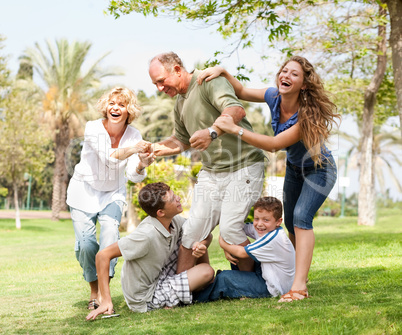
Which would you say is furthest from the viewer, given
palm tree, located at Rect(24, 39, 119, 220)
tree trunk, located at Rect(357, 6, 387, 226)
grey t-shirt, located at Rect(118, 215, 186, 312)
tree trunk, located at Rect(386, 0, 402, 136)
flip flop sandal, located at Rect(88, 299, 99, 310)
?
palm tree, located at Rect(24, 39, 119, 220)

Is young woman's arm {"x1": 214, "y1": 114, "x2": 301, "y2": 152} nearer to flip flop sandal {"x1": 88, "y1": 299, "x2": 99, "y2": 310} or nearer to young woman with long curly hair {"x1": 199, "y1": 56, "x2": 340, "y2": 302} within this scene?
young woman with long curly hair {"x1": 199, "y1": 56, "x2": 340, "y2": 302}

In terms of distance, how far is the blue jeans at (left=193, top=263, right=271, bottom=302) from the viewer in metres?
4.79

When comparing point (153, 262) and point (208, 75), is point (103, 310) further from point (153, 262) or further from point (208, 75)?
point (208, 75)

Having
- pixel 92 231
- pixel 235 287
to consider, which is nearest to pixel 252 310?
pixel 235 287

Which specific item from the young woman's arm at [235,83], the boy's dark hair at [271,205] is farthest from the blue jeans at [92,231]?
the young woman's arm at [235,83]

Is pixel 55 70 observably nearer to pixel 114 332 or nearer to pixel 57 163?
pixel 57 163

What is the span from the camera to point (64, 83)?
99.1 feet

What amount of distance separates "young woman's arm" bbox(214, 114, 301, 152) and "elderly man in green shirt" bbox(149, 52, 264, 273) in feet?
1.29

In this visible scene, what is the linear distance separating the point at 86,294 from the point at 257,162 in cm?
278

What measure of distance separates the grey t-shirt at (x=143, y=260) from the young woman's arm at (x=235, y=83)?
53.2 inches

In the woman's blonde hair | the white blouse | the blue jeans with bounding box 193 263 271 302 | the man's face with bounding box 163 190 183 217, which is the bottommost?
the blue jeans with bounding box 193 263 271 302

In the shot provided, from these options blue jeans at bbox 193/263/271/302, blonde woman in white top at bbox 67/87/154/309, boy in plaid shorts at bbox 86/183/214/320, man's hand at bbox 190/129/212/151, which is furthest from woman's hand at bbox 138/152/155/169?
blue jeans at bbox 193/263/271/302

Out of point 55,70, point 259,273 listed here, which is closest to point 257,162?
point 259,273

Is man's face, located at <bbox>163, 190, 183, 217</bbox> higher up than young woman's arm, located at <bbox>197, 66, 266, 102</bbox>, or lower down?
lower down
